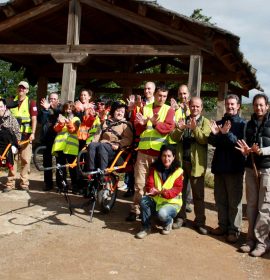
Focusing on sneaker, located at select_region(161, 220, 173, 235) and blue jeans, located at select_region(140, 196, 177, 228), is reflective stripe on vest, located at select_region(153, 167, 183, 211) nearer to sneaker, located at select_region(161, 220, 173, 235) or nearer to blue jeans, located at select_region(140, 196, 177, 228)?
blue jeans, located at select_region(140, 196, 177, 228)

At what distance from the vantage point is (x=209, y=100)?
23.0m

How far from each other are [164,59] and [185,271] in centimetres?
1050

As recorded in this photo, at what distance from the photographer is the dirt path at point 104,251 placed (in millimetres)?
3852

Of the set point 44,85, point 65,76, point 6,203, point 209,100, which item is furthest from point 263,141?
point 209,100

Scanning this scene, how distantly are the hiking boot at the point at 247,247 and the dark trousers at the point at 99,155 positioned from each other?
215cm

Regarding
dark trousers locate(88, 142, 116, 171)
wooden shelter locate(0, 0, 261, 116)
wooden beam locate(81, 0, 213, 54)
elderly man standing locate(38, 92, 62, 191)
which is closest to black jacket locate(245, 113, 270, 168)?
dark trousers locate(88, 142, 116, 171)

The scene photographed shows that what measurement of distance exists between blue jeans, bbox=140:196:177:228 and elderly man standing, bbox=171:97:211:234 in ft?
1.33

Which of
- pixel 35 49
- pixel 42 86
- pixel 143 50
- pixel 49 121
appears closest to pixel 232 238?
pixel 49 121

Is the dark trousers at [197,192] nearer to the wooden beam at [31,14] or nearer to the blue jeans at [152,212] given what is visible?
the blue jeans at [152,212]

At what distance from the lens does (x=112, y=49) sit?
8891 millimetres

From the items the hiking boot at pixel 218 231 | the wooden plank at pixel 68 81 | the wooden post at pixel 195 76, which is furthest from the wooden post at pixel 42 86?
the hiking boot at pixel 218 231

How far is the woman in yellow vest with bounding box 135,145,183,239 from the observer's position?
4969 mm

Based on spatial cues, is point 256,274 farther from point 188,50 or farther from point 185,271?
point 188,50

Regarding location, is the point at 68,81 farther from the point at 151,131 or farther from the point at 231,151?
the point at 231,151
